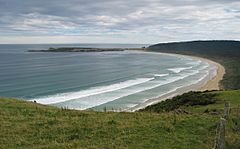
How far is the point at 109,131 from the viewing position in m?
11.2

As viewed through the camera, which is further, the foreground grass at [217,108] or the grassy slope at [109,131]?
the foreground grass at [217,108]

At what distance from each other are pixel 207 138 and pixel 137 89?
1493 inches

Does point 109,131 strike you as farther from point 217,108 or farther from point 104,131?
point 217,108

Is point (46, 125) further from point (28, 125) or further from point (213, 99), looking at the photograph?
point (213, 99)

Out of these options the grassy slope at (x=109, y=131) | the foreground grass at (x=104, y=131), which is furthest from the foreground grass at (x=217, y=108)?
the foreground grass at (x=104, y=131)

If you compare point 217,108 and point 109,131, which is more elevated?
point 109,131

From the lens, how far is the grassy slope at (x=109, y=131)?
9.95 meters

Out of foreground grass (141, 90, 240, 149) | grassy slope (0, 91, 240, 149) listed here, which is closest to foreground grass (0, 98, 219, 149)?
grassy slope (0, 91, 240, 149)

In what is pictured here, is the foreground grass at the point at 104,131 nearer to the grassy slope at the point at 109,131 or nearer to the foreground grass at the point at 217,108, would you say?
the grassy slope at the point at 109,131

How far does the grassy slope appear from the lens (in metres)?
9.95

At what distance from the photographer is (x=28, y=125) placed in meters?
12.2

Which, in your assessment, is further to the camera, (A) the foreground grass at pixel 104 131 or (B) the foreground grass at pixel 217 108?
(B) the foreground grass at pixel 217 108

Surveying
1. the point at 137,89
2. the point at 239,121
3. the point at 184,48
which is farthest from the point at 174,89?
the point at 184,48

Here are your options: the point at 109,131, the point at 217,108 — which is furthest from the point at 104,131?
the point at 217,108
